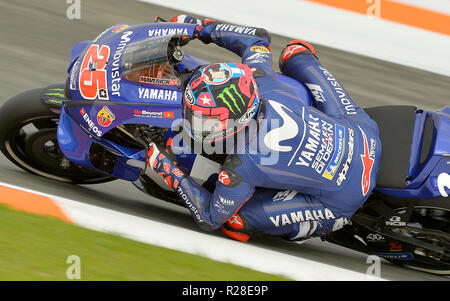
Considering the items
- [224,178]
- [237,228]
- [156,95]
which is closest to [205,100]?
[156,95]

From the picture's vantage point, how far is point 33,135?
5156 mm

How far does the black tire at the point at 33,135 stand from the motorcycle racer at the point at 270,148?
941 mm

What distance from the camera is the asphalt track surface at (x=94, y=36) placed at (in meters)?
5.30

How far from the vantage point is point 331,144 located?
4574mm

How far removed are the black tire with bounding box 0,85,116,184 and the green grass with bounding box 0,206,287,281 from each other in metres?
0.73

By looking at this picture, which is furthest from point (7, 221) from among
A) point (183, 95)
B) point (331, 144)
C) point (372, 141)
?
point (372, 141)

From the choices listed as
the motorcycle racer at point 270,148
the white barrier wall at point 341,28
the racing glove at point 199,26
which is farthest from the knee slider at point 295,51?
the white barrier wall at point 341,28

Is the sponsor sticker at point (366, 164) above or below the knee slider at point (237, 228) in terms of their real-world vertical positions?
above

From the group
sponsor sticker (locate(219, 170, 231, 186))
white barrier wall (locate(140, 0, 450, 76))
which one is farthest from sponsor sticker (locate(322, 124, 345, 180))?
white barrier wall (locate(140, 0, 450, 76))

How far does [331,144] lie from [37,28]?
4167mm

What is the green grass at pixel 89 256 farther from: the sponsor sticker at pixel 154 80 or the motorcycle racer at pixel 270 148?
the sponsor sticker at pixel 154 80

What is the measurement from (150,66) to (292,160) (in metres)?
1.09

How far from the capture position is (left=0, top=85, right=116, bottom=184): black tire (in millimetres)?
4973
